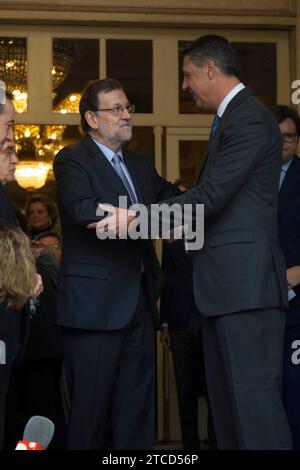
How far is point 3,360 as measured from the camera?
4441 mm

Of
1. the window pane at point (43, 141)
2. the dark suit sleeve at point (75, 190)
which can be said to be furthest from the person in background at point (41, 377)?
the window pane at point (43, 141)

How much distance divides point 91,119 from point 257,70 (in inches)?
85.2

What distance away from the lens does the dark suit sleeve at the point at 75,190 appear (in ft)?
16.6

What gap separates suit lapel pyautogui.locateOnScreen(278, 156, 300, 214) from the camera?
18.6 ft

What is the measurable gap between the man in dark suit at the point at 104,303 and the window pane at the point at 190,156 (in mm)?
1966

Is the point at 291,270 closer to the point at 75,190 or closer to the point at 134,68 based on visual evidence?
the point at 75,190

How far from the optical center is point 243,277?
15.0 ft

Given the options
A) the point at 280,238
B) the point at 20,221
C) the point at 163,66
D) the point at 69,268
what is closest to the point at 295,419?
the point at 280,238

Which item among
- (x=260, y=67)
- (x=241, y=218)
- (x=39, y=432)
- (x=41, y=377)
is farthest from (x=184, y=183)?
(x=39, y=432)

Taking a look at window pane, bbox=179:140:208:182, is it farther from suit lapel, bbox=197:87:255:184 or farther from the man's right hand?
suit lapel, bbox=197:87:255:184

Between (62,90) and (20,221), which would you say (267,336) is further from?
(62,90)

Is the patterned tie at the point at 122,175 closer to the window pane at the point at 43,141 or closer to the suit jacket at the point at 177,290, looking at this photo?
the suit jacket at the point at 177,290

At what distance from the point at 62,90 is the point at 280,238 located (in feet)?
7.27

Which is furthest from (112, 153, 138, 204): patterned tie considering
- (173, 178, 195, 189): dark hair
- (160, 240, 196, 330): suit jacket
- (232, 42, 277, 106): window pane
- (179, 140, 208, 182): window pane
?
(232, 42, 277, 106): window pane
